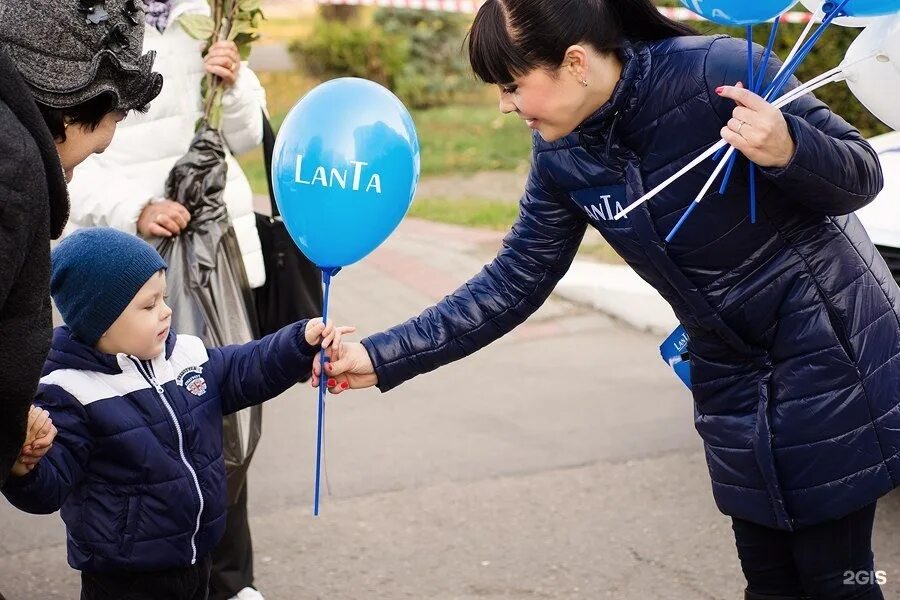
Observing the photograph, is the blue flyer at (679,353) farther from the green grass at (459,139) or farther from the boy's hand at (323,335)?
the green grass at (459,139)

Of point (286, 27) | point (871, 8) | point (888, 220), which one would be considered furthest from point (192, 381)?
point (286, 27)

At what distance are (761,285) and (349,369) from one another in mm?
1024

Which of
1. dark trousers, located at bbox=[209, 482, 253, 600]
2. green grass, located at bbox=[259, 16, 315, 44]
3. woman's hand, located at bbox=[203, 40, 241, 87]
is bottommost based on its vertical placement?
dark trousers, located at bbox=[209, 482, 253, 600]

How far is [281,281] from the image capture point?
3949 millimetres

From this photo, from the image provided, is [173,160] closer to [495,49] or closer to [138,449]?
[138,449]

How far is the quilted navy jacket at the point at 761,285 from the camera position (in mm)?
2514

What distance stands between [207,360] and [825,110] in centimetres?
156

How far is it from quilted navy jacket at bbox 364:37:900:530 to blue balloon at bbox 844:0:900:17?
196mm

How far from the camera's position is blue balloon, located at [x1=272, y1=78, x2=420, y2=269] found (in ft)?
9.10

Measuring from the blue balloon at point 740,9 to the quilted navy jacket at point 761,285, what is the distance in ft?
0.39

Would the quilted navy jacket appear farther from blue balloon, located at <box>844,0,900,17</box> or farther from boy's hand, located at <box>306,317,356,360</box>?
boy's hand, located at <box>306,317,356,360</box>

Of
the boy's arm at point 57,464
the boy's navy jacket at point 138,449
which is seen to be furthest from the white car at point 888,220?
the boy's arm at point 57,464

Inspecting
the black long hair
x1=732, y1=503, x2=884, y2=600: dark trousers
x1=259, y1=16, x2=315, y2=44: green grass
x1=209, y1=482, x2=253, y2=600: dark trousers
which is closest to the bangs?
the black long hair

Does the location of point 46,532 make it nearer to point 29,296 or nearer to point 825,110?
point 29,296
